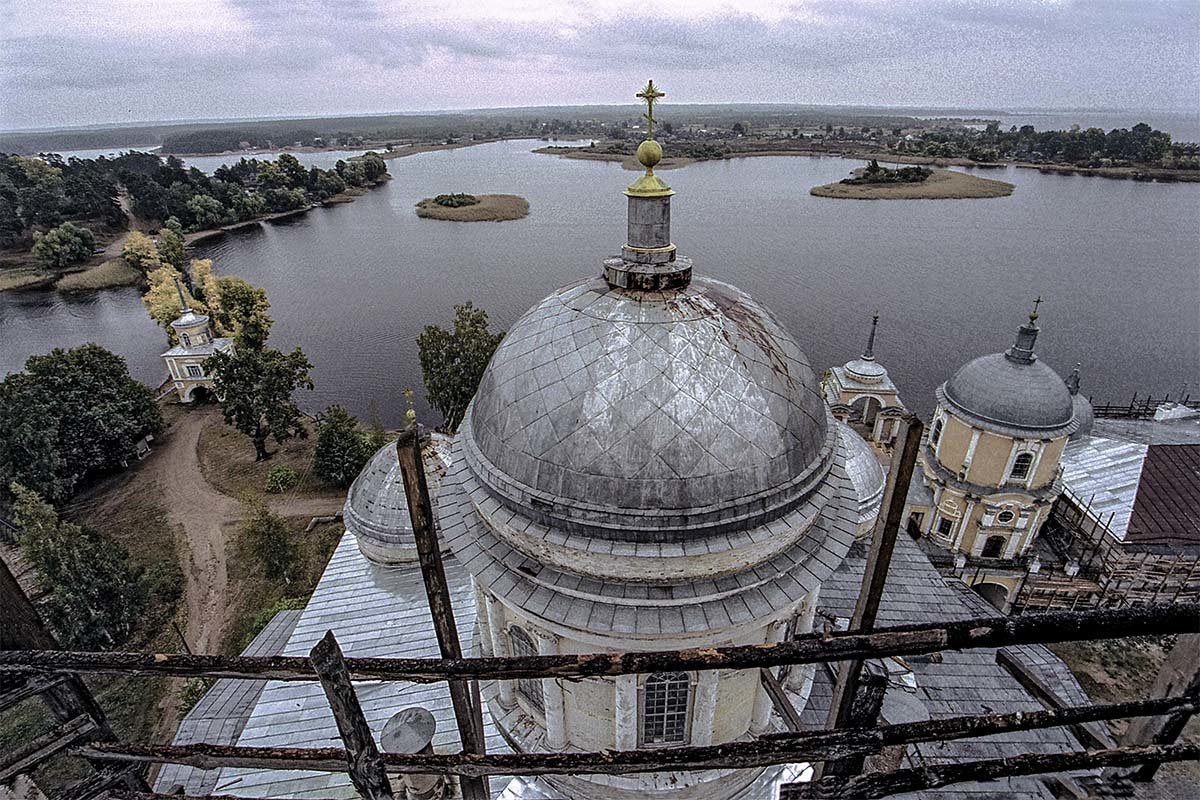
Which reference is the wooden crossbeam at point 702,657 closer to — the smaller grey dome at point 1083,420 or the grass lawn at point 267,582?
the grass lawn at point 267,582

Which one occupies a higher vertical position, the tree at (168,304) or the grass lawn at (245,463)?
the tree at (168,304)

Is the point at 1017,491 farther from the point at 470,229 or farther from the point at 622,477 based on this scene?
the point at 470,229

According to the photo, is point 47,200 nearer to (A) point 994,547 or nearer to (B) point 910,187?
(A) point 994,547

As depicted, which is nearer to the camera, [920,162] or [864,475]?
[864,475]

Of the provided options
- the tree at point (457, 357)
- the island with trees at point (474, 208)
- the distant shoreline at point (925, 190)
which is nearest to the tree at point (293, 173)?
the island with trees at point (474, 208)

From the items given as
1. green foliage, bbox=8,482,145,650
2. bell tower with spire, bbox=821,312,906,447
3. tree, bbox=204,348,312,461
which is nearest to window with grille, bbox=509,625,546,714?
green foliage, bbox=8,482,145,650

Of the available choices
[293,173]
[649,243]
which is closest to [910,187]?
[293,173]
